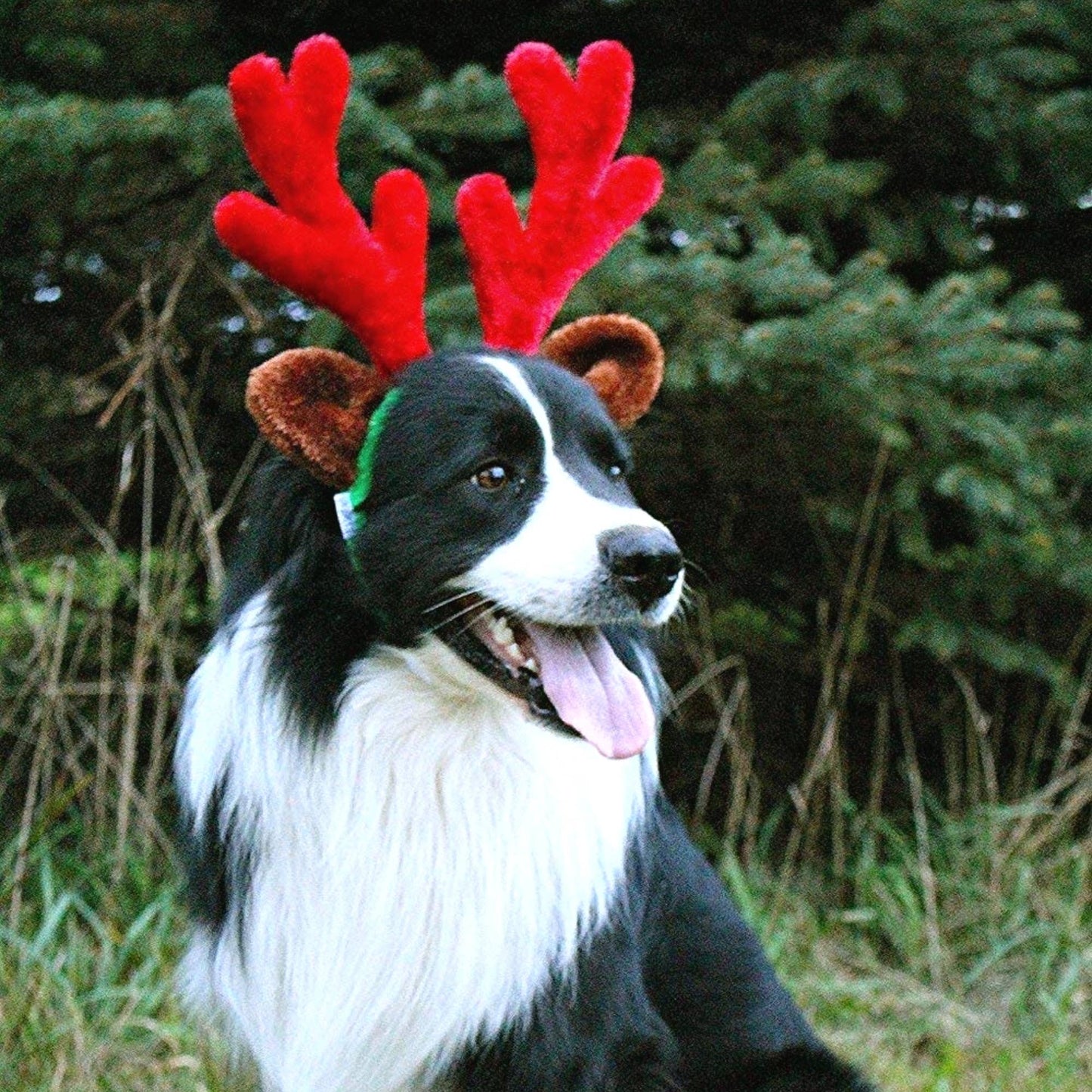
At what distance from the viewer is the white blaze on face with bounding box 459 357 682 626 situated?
2035 millimetres

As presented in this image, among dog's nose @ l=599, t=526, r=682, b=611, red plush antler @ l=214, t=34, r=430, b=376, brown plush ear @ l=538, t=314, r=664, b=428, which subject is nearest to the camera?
dog's nose @ l=599, t=526, r=682, b=611

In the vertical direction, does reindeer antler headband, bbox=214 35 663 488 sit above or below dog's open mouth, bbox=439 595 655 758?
A: above

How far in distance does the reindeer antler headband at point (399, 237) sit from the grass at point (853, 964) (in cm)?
115

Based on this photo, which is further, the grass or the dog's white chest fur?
the grass

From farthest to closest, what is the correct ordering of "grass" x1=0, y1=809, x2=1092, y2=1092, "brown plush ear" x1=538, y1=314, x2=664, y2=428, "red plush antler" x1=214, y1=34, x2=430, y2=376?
1. "grass" x1=0, y1=809, x2=1092, y2=1092
2. "brown plush ear" x1=538, y1=314, x2=664, y2=428
3. "red plush antler" x1=214, y1=34, x2=430, y2=376

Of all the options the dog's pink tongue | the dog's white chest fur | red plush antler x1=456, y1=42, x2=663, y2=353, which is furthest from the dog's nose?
red plush antler x1=456, y1=42, x2=663, y2=353

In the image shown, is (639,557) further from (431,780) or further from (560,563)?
(431,780)

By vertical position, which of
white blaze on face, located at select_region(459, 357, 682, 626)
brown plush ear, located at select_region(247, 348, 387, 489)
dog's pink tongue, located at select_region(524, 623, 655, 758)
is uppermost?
brown plush ear, located at select_region(247, 348, 387, 489)

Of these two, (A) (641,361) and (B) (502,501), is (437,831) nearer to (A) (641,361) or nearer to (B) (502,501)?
(B) (502,501)

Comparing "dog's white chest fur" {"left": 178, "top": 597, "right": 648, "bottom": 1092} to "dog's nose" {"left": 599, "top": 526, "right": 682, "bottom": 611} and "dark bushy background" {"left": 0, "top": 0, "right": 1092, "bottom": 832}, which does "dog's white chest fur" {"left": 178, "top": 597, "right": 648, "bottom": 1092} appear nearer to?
"dog's nose" {"left": 599, "top": 526, "right": 682, "bottom": 611}

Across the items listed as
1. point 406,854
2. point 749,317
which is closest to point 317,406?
point 406,854

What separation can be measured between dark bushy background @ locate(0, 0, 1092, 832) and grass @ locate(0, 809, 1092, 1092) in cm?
28

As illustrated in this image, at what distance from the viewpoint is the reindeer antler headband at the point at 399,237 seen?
6.97ft

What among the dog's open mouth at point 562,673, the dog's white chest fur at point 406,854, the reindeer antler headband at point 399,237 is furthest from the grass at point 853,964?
the reindeer antler headband at point 399,237
